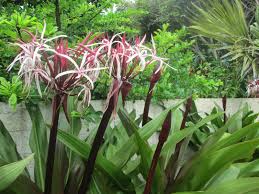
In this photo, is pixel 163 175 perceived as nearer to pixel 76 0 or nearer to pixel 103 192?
→ pixel 103 192

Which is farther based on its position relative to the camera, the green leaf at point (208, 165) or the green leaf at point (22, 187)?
the green leaf at point (208, 165)

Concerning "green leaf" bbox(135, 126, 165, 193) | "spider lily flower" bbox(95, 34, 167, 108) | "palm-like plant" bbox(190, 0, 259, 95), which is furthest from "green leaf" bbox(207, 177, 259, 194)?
"palm-like plant" bbox(190, 0, 259, 95)

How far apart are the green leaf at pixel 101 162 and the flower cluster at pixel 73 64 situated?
0.24 m

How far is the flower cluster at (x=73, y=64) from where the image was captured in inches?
53.1

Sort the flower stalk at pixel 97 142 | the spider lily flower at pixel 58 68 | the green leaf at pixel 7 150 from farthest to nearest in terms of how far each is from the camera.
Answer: the green leaf at pixel 7 150
the flower stalk at pixel 97 142
the spider lily flower at pixel 58 68

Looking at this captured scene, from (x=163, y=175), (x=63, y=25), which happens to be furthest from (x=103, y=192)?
(x=63, y=25)

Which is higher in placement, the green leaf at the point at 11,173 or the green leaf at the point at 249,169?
the green leaf at the point at 11,173

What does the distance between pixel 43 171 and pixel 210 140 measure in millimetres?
737

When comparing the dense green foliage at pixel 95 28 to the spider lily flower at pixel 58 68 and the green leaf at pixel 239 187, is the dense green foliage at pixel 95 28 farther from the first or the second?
the green leaf at pixel 239 187

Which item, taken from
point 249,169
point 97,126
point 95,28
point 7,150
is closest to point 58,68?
point 7,150

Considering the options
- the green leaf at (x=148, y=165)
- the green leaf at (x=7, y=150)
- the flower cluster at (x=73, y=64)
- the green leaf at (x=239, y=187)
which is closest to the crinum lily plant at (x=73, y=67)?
the flower cluster at (x=73, y=64)

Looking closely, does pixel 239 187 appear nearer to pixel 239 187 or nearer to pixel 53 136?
pixel 239 187

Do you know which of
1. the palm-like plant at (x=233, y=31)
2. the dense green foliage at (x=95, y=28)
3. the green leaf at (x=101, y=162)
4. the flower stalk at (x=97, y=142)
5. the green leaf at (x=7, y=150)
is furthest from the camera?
the palm-like plant at (x=233, y=31)

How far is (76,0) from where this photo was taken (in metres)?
3.12
